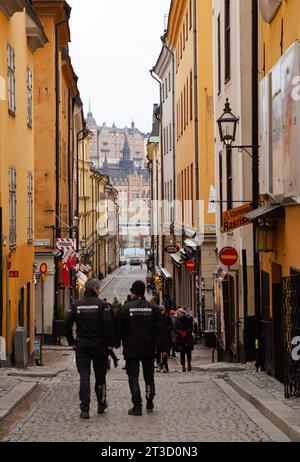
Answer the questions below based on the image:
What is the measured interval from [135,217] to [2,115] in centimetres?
17597

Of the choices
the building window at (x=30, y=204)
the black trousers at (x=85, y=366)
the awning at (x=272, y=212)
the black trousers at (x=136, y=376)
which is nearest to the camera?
the black trousers at (x=85, y=366)

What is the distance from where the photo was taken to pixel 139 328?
37.4 feet

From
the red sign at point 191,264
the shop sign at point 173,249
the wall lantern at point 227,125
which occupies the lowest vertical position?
the red sign at point 191,264

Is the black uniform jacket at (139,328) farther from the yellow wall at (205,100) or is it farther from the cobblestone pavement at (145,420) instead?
the yellow wall at (205,100)

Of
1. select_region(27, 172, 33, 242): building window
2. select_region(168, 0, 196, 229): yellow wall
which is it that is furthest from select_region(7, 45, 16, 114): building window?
select_region(168, 0, 196, 229): yellow wall

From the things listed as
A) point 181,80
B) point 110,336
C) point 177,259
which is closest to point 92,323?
point 110,336

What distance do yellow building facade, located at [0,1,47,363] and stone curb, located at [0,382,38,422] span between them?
4642mm

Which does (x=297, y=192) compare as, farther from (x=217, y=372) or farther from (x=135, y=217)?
(x=135, y=217)

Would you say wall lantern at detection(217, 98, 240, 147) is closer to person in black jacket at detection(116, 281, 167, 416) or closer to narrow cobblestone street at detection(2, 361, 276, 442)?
narrow cobblestone street at detection(2, 361, 276, 442)

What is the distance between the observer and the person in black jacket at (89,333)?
11.2 m

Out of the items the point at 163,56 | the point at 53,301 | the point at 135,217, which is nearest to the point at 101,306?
the point at 53,301

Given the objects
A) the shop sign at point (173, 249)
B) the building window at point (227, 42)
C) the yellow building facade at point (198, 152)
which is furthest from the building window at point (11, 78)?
the shop sign at point (173, 249)

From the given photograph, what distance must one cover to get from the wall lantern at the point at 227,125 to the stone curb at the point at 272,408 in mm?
4607

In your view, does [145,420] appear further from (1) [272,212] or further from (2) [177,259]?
(2) [177,259]
